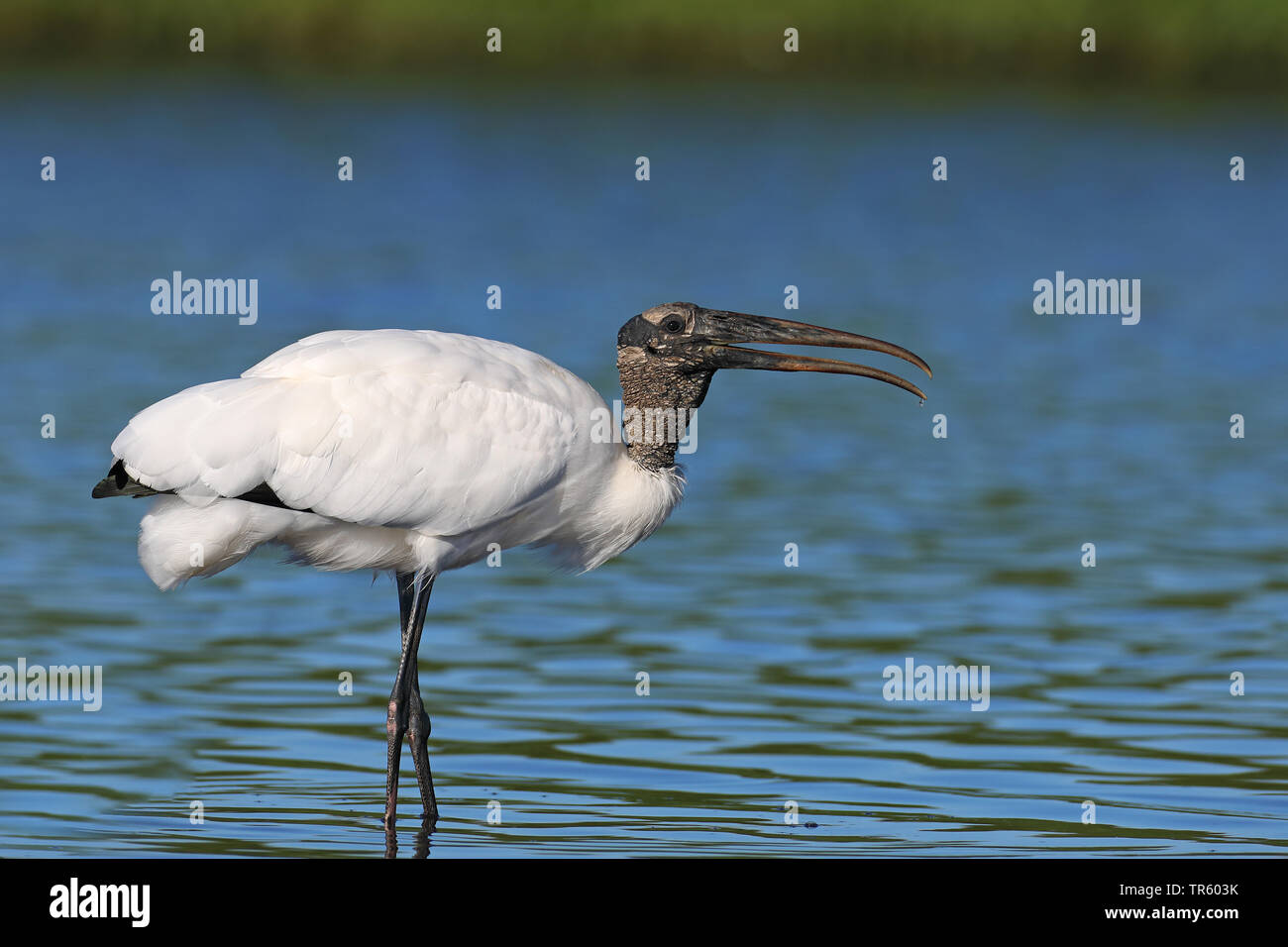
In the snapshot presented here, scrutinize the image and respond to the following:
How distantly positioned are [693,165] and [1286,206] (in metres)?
7.46

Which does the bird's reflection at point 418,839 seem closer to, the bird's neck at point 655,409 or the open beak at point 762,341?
the bird's neck at point 655,409

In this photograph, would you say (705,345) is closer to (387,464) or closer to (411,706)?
(387,464)

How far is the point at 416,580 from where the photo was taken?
30.7ft

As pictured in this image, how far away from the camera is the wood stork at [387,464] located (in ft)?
29.0

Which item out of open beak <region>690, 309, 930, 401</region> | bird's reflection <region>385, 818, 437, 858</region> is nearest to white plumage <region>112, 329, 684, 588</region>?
open beak <region>690, 309, 930, 401</region>

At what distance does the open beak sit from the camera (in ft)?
31.4

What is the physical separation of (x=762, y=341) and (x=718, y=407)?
10009 millimetres

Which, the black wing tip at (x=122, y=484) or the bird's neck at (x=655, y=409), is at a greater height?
the bird's neck at (x=655, y=409)

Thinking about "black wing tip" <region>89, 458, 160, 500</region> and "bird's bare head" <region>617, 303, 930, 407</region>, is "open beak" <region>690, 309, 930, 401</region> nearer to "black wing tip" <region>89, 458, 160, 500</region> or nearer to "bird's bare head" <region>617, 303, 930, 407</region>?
"bird's bare head" <region>617, 303, 930, 407</region>

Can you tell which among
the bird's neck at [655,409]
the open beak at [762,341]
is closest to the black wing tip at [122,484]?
the bird's neck at [655,409]

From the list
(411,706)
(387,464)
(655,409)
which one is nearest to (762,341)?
(655,409)

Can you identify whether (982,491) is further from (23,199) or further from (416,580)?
(23,199)

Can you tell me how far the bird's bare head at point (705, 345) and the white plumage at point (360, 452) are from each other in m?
0.52
